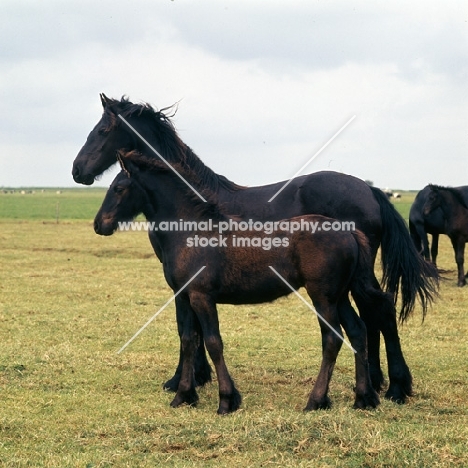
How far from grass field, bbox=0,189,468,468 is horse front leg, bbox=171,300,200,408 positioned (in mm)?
151

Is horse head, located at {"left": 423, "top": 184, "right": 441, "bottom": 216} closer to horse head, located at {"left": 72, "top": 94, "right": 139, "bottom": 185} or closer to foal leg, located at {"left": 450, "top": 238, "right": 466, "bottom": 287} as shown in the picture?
foal leg, located at {"left": 450, "top": 238, "right": 466, "bottom": 287}

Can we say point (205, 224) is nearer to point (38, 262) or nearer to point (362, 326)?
point (362, 326)

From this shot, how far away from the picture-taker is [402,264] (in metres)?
7.05

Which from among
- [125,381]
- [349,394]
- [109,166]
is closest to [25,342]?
[125,381]

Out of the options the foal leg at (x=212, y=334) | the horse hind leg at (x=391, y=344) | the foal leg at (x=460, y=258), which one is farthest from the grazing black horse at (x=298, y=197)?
the foal leg at (x=460, y=258)

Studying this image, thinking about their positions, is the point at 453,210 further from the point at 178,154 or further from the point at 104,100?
the point at 104,100

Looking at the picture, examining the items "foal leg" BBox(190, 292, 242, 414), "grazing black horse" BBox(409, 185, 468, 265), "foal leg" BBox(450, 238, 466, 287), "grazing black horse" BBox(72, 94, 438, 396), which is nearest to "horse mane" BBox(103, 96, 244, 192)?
"grazing black horse" BBox(72, 94, 438, 396)

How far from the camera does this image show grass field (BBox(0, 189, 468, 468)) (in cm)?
496

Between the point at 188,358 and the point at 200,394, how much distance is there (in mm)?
626

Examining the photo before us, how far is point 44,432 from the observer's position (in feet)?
18.4

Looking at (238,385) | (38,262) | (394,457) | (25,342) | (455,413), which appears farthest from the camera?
(38,262)

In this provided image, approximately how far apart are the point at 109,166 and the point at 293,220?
2252 millimetres

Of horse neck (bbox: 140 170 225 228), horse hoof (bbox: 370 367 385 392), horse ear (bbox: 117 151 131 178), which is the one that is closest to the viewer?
horse ear (bbox: 117 151 131 178)

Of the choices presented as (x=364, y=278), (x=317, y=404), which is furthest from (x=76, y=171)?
(x=317, y=404)
